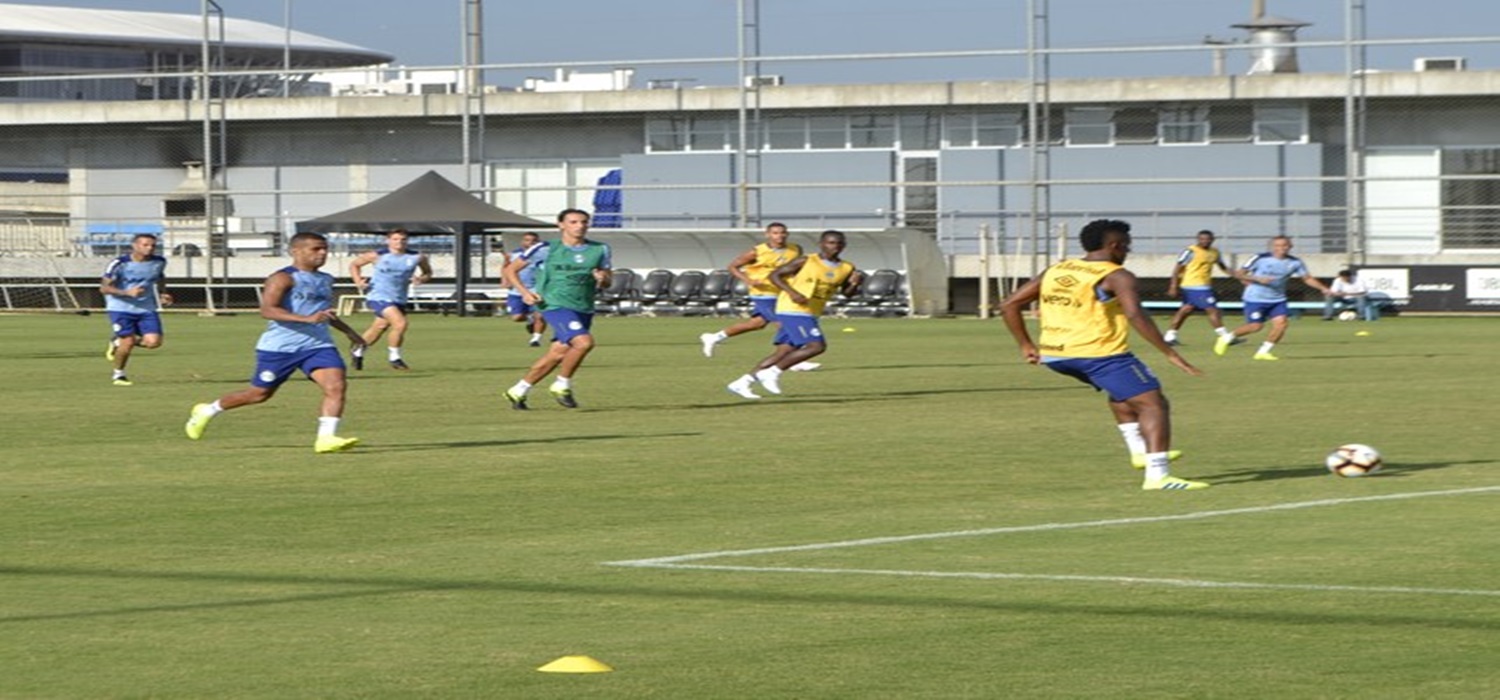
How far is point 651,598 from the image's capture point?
33.2 ft

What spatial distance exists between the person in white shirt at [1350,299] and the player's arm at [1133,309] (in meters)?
34.5

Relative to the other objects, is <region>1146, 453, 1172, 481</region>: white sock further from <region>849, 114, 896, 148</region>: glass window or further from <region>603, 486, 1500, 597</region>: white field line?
<region>849, 114, 896, 148</region>: glass window

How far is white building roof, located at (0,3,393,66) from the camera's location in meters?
110

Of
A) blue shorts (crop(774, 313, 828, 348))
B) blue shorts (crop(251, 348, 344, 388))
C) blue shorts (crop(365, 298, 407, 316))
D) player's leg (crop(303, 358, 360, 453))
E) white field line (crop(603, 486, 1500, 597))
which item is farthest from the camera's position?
blue shorts (crop(365, 298, 407, 316))

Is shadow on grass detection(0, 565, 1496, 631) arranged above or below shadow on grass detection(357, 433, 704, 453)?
below

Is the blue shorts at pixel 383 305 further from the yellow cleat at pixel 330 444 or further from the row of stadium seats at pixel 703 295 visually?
the row of stadium seats at pixel 703 295

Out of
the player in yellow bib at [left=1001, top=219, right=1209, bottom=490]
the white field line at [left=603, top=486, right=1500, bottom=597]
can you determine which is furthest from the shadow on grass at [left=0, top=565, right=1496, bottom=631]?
the player in yellow bib at [left=1001, top=219, right=1209, bottom=490]

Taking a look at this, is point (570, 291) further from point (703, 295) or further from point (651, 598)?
point (703, 295)

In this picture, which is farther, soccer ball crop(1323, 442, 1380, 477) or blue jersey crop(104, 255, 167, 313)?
blue jersey crop(104, 255, 167, 313)

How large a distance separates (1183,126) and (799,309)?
35088mm

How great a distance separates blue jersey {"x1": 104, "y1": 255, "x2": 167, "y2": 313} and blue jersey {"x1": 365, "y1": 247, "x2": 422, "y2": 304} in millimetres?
3629

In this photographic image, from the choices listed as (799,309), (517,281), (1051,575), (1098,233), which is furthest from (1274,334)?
(1051,575)

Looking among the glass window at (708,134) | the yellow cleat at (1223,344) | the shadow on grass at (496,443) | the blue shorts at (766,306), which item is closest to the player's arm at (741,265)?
the blue shorts at (766,306)

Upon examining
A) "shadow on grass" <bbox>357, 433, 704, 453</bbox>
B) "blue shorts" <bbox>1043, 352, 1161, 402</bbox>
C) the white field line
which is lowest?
the white field line
